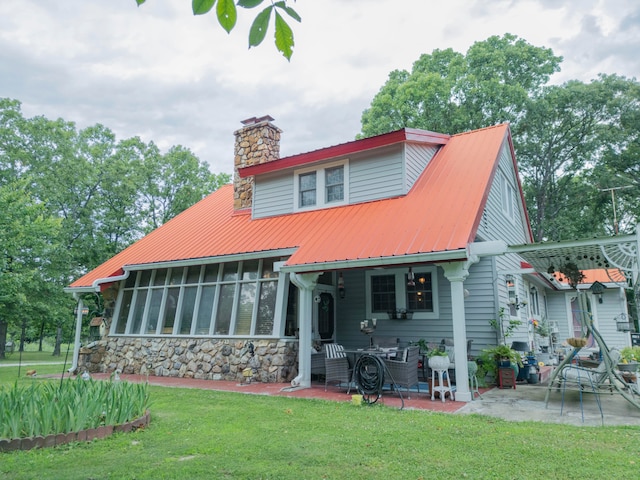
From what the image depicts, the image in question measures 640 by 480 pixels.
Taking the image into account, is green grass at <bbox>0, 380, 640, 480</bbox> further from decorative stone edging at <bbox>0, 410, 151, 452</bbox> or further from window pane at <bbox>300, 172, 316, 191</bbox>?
window pane at <bbox>300, 172, 316, 191</bbox>

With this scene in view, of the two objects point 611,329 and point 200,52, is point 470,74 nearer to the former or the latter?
point 611,329

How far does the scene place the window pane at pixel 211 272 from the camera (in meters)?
10.3

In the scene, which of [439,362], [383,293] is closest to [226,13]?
[439,362]

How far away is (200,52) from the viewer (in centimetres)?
245

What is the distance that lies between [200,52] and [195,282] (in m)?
8.74

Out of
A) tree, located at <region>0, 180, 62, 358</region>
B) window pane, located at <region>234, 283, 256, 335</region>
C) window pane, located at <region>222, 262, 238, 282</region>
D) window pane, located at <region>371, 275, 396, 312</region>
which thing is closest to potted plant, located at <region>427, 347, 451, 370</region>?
window pane, located at <region>371, 275, 396, 312</region>

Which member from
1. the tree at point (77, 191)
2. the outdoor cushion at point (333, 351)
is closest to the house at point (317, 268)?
the outdoor cushion at point (333, 351)

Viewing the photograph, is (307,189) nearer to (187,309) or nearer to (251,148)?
(251,148)

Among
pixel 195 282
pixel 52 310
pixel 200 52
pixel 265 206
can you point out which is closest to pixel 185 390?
pixel 195 282

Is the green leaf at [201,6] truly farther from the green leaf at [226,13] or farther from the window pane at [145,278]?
the window pane at [145,278]

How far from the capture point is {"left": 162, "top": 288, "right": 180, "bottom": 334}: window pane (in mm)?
10625

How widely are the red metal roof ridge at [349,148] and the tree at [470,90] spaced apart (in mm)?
10443

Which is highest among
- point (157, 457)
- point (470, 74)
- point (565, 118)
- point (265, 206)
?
point (470, 74)

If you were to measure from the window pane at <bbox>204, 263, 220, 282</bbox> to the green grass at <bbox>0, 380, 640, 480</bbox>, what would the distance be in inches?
193
